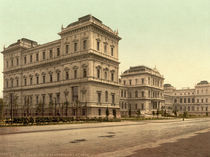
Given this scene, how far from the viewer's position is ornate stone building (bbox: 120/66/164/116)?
276 ft

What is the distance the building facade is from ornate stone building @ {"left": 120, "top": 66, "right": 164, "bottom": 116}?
31833 mm

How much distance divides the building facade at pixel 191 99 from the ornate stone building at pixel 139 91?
31833 millimetres

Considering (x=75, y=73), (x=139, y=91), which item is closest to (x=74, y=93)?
(x=75, y=73)

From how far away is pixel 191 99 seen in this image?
12675 cm

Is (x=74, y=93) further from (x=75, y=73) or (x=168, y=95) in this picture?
(x=168, y=95)

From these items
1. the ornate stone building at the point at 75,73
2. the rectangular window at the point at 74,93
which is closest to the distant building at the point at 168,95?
the ornate stone building at the point at 75,73

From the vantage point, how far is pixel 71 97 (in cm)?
5184

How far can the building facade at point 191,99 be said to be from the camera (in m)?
120

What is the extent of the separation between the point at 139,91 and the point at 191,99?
5422cm

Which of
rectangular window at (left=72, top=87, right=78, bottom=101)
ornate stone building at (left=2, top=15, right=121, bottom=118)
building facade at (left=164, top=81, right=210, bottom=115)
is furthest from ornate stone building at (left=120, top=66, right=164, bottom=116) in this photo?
rectangular window at (left=72, top=87, right=78, bottom=101)

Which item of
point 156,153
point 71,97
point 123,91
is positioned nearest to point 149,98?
point 123,91

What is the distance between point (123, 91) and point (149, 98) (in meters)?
10.2

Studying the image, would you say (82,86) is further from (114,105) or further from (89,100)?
(114,105)

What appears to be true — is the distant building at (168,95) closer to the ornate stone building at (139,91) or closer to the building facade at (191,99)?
the building facade at (191,99)
